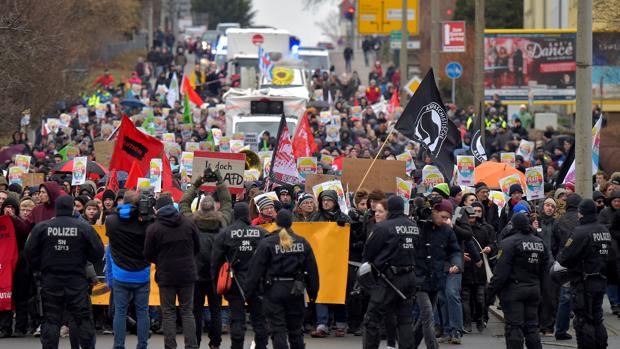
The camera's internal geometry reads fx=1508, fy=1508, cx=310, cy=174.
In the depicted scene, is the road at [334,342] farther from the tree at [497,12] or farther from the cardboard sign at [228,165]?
the tree at [497,12]

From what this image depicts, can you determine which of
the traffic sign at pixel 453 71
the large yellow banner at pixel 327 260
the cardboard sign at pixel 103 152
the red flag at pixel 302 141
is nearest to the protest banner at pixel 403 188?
the large yellow banner at pixel 327 260

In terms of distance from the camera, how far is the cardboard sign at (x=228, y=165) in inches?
729

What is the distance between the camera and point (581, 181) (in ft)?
57.1

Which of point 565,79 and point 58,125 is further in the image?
point 565,79

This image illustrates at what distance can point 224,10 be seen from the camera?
11175 centimetres

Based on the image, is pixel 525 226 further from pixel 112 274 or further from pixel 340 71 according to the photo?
pixel 340 71

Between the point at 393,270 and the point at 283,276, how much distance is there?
1012mm

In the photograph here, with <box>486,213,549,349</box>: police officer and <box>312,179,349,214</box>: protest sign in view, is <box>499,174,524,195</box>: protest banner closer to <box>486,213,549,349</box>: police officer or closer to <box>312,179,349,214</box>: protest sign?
<box>312,179,349,214</box>: protest sign

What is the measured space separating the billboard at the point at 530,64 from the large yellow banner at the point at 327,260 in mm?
29040

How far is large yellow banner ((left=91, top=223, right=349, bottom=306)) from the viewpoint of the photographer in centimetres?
1652

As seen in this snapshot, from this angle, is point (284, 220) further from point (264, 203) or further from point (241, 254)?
point (264, 203)

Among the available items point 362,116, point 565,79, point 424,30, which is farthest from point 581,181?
point 424,30

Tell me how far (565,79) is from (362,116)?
907 centimetres

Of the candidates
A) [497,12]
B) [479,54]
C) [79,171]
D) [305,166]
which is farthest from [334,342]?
[497,12]
